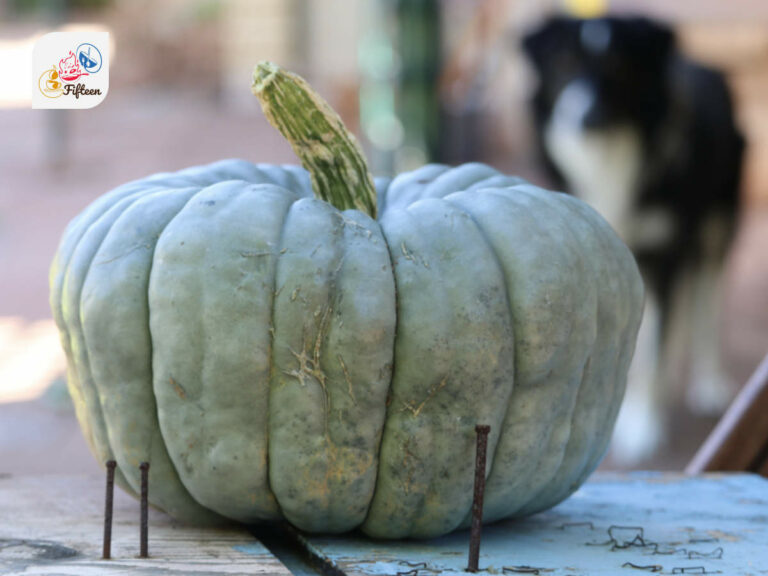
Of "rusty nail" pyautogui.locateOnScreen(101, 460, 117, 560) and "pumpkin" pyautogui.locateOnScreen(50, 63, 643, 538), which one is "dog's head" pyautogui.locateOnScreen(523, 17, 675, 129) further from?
"rusty nail" pyautogui.locateOnScreen(101, 460, 117, 560)

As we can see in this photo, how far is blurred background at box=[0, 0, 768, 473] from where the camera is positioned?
195 inches

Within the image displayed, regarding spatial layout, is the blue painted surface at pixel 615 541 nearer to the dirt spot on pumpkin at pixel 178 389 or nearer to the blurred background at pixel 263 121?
the dirt spot on pumpkin at pixel 178 389

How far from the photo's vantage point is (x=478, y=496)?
43.3 inches

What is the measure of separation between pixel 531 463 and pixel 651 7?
20.4 feet

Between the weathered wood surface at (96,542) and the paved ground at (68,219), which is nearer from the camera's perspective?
the weathered wood surface at (96,542)

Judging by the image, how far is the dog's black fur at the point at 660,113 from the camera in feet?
11.7

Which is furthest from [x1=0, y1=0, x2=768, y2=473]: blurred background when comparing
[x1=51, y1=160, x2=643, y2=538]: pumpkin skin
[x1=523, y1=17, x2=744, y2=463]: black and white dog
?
[x1=51, y1=160, x2=643, y2=538]: pumpkin skin

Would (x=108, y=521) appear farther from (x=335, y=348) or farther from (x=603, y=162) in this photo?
(x=603, y=162)

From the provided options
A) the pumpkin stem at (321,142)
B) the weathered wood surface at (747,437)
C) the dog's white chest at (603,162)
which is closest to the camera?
the pumpkin stem at (321,142)

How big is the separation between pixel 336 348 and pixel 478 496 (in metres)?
0.20

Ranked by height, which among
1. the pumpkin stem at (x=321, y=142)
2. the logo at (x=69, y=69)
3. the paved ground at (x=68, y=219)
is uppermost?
the logo at (x=69, y=69)

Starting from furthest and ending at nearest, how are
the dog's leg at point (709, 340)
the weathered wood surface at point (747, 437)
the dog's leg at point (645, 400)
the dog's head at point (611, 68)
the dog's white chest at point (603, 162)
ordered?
the dog's leg at point (709, 340), the dog's leg at point (645, 400), the dog's white chest at point (603, 162), the dog's head at point (611, 68), the weathered wood surface at point (747, 437)

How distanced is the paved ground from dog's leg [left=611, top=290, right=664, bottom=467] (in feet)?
0.25

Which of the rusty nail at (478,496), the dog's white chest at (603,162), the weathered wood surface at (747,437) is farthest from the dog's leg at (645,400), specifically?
the rusty nail at (478,496)
